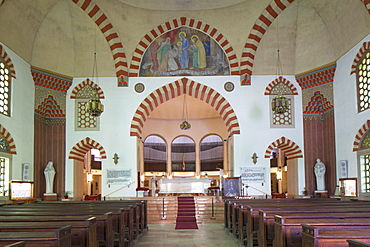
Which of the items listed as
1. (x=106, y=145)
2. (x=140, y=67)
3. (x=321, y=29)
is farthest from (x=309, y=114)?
(x=106, y=145)

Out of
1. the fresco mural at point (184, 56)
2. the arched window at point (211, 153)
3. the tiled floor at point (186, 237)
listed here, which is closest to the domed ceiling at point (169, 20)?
the fresco mural at point (184, 56)

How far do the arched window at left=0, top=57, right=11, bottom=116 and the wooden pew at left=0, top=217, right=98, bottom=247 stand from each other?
9.84 m

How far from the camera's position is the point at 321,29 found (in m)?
18.1

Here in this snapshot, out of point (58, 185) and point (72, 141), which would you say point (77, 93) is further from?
point (58, 185)

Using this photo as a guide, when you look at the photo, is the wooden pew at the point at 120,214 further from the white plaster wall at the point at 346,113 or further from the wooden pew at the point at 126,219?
the white plaster wall at the point at 346,113

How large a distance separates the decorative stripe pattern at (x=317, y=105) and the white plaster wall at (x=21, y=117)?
40.8ft

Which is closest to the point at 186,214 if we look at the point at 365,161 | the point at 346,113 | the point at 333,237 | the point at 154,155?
the point at 365,161

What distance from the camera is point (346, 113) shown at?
54.9 ft

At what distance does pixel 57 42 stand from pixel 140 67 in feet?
12.9

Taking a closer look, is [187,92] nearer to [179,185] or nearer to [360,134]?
[179,185]

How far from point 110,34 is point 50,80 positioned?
3.45 meters

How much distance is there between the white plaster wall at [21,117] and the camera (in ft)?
52.2

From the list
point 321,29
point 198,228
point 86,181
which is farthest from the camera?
point 86,181

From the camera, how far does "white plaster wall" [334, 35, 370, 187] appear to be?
15906mm
